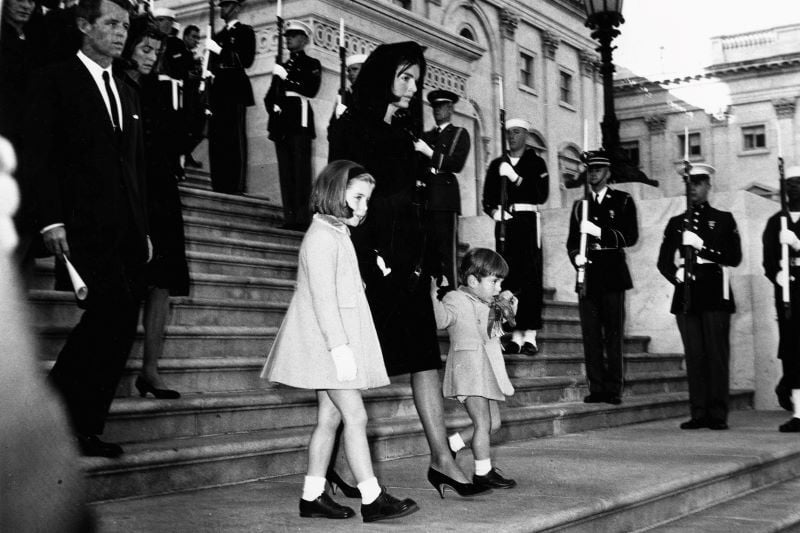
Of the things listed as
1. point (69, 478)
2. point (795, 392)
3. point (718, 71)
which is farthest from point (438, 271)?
point (718, 71)

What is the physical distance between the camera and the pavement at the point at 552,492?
3871 millimetres

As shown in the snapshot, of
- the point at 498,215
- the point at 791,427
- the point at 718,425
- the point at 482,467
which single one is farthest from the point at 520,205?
the point at 482,467

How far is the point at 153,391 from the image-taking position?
530cm

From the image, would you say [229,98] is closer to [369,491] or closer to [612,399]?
[612,399]

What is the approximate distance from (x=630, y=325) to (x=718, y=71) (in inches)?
1415

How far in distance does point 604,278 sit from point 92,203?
5.37 meters

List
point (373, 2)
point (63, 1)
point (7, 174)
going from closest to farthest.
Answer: point (7, 174) → point (63, 1) → point (373, 2)

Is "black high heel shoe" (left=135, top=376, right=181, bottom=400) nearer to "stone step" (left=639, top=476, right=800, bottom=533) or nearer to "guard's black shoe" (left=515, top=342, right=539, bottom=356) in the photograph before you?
"stone step" (left=639, top=476, right=800, bottom=533)

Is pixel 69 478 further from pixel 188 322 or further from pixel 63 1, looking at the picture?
pixel 63 1

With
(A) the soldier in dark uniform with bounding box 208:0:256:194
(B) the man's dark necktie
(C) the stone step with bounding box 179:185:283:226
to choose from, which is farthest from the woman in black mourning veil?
(A) the soldier in dark uniform with bounding box 208:0:256:194

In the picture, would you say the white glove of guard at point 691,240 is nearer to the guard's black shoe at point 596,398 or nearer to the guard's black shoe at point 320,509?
the guard's black shoe at point 596,398

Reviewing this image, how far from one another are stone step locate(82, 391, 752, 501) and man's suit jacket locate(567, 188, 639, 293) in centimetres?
169

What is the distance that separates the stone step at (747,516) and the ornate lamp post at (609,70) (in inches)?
225

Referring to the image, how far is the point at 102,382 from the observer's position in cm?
413
